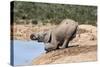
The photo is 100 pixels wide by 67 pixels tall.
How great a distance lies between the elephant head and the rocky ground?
53 mm

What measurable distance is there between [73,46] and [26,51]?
0.68 meters

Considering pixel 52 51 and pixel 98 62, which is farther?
pixel 98 62

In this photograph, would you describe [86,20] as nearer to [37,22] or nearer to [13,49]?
[37,22]

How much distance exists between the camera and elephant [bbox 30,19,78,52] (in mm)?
2465

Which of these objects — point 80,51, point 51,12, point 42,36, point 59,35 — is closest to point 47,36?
point 42,36

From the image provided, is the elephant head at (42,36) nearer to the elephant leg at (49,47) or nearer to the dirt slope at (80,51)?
the elephant leg at (49,47)

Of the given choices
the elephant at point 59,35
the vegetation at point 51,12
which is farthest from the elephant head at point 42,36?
the vegetation at point 51,12

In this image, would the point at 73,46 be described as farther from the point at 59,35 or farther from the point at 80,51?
the point at 59,35

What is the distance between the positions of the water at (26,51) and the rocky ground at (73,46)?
6 centimetres

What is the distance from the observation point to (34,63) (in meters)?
2.42

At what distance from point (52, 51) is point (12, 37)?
570mm

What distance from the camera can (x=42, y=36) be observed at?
2.46 meters

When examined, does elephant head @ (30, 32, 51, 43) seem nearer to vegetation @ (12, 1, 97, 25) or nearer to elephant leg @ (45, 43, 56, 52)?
elephant leg @ (45, 43, 56, 52)
